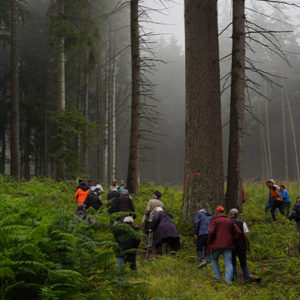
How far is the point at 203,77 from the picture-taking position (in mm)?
8609

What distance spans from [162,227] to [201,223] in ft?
3.26

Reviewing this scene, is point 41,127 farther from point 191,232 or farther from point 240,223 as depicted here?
point 240,223

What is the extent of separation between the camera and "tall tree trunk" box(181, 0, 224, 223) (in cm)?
848

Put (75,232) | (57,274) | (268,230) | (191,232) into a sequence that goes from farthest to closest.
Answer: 1. (268,230)
2. (191,232)
3. (75,232)
4. (57,274)

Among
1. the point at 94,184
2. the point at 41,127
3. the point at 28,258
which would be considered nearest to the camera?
the point at 28,258

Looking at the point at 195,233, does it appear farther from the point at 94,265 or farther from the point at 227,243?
the point at 94,265

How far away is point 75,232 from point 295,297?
12.3 ft

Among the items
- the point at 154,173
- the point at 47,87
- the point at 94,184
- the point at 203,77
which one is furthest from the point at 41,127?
the point at 154,173

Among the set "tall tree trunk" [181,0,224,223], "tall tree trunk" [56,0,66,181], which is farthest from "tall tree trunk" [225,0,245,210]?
"tall tree trunk" [56,0,66,181]

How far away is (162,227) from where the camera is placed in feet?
26.3

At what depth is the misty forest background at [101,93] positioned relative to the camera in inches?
647

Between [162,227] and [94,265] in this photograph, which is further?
[162,227]

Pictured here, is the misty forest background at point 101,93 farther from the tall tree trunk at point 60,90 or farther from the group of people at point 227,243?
the group of people at point 227,243

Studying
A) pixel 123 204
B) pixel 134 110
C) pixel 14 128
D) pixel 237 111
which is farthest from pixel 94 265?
pixel 14 128
